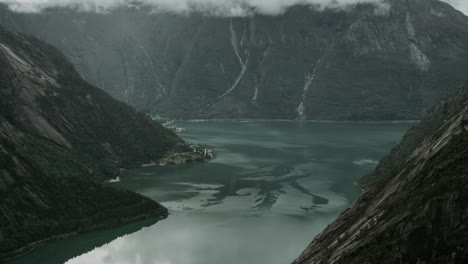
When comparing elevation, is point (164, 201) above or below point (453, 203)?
below

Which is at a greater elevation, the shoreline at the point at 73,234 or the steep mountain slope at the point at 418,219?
the steep mountain slope at the point at 418,219

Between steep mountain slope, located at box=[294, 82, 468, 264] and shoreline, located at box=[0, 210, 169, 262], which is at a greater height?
steep mountain slope, located at box=[294, 82, 468, 264]

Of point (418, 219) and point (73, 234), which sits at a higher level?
point (418, 219)

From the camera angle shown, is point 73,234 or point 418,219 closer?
point 418,219

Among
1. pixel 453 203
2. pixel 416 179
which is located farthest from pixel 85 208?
pixel 453 203

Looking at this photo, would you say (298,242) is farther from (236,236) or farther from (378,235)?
(378,235)

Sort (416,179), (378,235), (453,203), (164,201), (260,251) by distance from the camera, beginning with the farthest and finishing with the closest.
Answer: (164,201)
(260,251)
(416,179)
(378,235)
(453,203)

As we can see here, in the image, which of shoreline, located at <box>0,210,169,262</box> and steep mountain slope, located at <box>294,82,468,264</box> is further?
shoreline, located at <box>0,210,169,262</box>

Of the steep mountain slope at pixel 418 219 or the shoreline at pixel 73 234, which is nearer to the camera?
the steep mountain slope at pixel 418 219
